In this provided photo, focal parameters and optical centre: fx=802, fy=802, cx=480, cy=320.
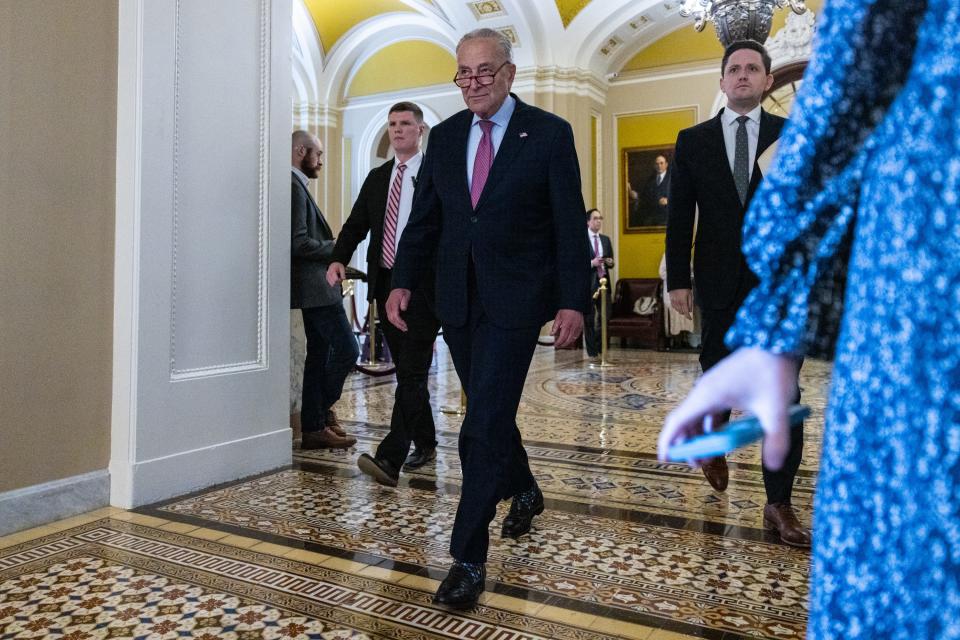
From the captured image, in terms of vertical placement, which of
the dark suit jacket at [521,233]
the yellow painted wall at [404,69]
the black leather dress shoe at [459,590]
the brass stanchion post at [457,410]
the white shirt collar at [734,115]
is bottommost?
the black leather dress shoe at [459,590]

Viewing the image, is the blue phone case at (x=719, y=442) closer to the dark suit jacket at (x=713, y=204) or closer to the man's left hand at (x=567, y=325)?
the man's left hand at (x=567, y=325)

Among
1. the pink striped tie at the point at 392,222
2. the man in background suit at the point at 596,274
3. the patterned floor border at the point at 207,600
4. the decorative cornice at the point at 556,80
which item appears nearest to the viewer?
the patterned floor border at the point at 207,600

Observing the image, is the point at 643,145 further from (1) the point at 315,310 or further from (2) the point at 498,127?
(2) the point at 498,127

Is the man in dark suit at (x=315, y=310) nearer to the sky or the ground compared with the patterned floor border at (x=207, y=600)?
nearer to the sky

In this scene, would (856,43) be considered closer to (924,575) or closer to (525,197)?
(924,575)

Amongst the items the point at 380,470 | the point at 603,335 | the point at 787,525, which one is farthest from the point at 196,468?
the point at 603,335

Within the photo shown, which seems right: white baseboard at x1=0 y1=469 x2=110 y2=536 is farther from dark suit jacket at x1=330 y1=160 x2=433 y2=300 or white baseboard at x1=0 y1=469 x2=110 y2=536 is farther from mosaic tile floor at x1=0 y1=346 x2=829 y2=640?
dark suit jacket at x1=330 y1=160 x2=433 y2=300

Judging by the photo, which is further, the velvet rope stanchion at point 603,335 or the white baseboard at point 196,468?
the velvet rope stanchion at point 603,335

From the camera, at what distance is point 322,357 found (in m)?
4.36

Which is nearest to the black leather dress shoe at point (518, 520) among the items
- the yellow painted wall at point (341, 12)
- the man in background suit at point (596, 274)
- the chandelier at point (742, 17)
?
the chandelier at point (742, 17)

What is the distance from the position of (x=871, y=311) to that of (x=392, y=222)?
3.19 metres

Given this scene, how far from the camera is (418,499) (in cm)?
327

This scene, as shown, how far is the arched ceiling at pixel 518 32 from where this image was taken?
1086 centimetres

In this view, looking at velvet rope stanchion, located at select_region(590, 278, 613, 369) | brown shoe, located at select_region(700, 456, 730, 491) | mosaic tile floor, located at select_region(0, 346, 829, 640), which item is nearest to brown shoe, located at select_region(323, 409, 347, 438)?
mosaic tile floor, located at select_region(0, 346, 829, 640)
